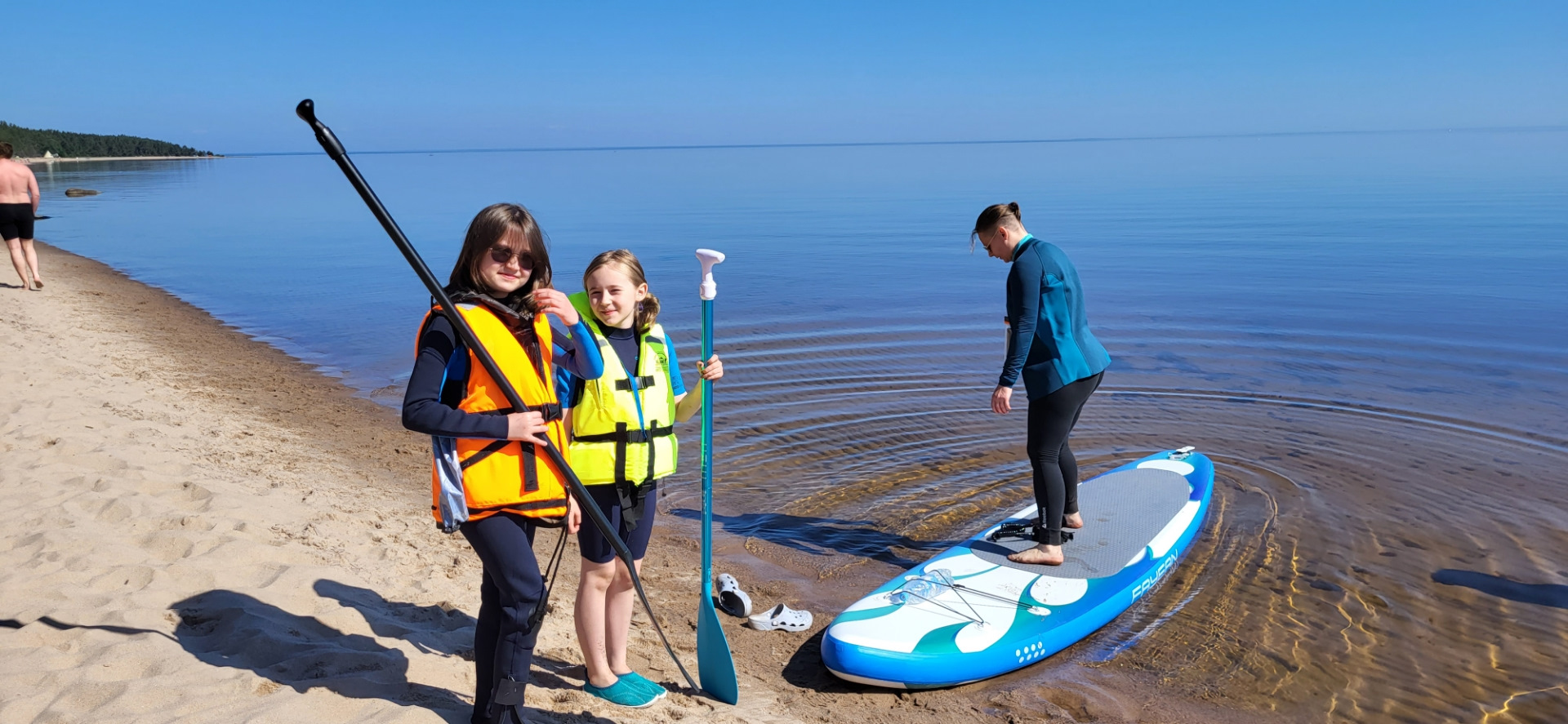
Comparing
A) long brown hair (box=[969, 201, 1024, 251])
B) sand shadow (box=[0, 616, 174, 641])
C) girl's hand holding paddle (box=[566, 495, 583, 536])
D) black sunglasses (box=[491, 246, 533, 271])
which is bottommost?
sand shadow (box=[0, 616, 174, 641])

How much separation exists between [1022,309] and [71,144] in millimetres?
107061

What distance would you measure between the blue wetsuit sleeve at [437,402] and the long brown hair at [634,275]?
25.7 inches

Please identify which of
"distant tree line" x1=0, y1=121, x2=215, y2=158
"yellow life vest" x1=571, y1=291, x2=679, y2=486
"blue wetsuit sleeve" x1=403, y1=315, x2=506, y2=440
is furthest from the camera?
"distant tree line" x1=0, y1=121, x2=215, y2=158

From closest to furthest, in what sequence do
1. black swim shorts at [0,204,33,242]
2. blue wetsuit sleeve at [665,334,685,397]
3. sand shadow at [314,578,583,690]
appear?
blue wetsuit sleeve at [665,334,685,397], sand shadow at [314,578,583,690], black swim shorts at [0,204,33,242]

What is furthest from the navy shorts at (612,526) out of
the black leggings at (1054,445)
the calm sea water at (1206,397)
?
the black leggings at (1054,445)

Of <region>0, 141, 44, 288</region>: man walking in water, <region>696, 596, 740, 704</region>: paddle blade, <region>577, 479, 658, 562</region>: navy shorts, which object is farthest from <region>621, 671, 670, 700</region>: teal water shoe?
<region>0, 141, 44, 288</region>: man walking in water

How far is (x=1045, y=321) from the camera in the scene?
479cm

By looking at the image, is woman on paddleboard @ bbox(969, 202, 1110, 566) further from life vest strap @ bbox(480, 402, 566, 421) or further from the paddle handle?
life vest strap @ bbox(480, 402, 566, 421)

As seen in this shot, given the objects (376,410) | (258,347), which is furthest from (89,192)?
(376,410)

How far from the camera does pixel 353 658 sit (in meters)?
3.65

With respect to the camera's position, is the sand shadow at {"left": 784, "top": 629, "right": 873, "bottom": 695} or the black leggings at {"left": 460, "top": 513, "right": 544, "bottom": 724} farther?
the sand shadow at {"left": 784, "top": 629, "right": 873, "bottom": 695}

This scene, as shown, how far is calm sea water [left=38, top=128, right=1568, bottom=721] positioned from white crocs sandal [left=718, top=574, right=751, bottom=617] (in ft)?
1.63

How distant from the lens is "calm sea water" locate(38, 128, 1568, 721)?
4809 mm

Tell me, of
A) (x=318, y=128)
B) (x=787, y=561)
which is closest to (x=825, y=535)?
(x=787, y=561)
